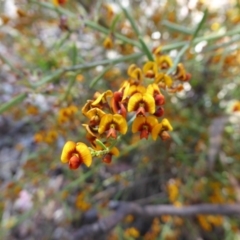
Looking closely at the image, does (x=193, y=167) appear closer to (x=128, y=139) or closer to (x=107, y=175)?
(x=128, y=139)

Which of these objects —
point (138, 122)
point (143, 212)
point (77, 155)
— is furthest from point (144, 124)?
point (143, 212)

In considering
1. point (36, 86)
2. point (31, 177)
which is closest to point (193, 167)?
point (31, 177)

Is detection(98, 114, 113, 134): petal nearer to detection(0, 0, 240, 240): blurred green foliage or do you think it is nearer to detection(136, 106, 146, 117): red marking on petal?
detection(136, 106, 146, 117): red marking on petal

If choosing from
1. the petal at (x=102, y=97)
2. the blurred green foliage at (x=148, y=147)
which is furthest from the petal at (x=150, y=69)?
the blurred green foliage at (x=148, y=147)

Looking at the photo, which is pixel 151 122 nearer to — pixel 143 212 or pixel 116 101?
pixel 116 101

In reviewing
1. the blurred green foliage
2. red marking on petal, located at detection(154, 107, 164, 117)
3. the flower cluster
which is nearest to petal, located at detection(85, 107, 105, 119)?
the flower cluster
